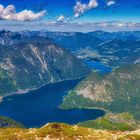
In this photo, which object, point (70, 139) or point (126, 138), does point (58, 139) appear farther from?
point (126, 138)

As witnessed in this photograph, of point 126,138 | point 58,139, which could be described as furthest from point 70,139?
point 126,138
